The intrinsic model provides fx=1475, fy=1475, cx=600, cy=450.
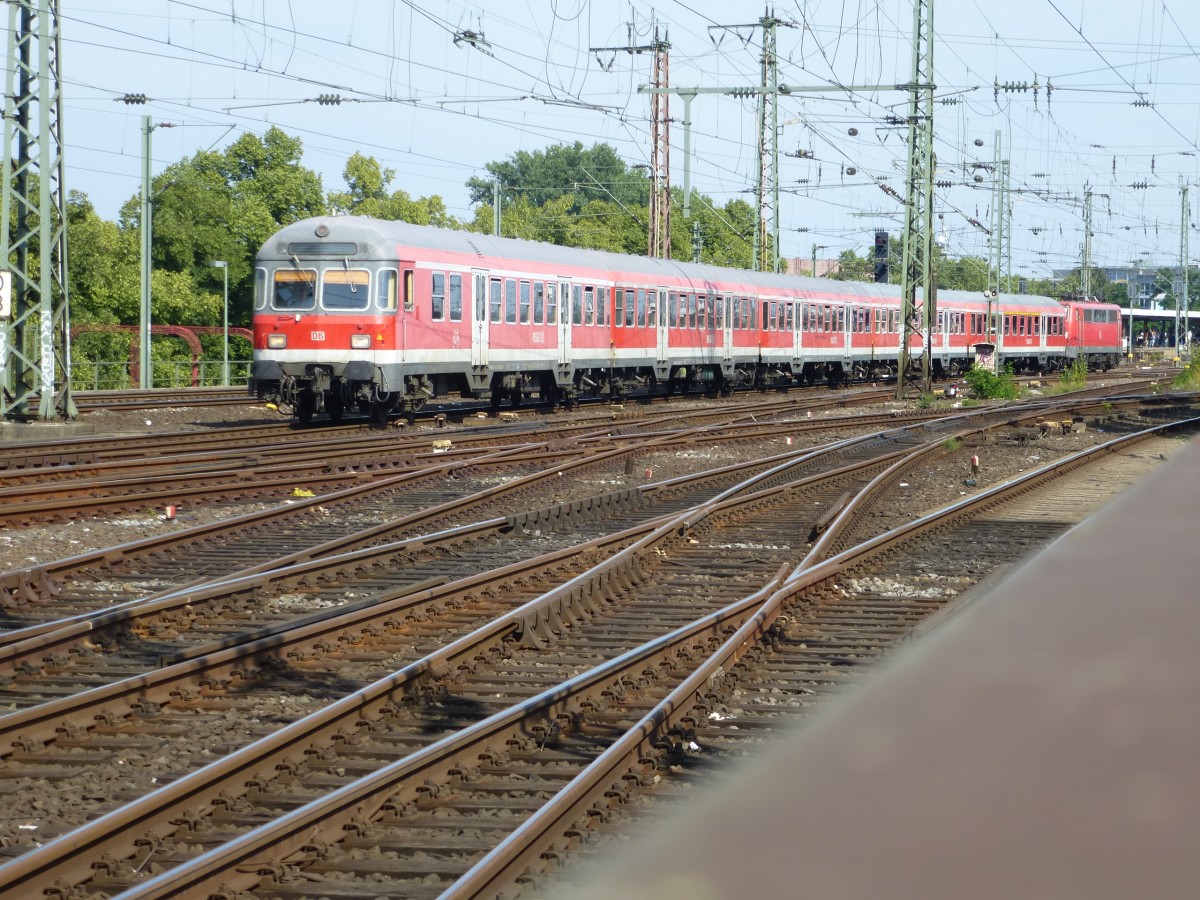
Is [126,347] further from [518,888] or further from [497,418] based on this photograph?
[518,888]

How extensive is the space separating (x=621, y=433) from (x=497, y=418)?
4.52 m

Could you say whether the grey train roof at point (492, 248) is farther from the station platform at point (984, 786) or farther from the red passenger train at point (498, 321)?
the station platform at point (984, 786)

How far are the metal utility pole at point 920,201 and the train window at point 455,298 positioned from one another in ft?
40.9

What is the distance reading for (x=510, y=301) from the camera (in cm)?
2606

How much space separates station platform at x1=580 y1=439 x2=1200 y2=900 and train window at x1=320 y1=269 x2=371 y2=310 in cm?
2059

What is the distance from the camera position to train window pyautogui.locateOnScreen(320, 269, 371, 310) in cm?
2225

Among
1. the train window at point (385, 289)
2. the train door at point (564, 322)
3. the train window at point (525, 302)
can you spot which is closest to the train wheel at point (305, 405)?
the train window at point (385, 289)

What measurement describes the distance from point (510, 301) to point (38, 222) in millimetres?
7929

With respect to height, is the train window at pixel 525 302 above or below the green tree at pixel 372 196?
below

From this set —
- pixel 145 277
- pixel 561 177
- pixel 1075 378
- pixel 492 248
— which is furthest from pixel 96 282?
pixel 561 177

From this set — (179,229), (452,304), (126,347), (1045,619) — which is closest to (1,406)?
(452,304)

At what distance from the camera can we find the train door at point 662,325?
32.5 metres

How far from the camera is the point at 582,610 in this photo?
9.20 m

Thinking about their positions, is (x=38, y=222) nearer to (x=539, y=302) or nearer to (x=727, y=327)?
(x=539, y=302)
